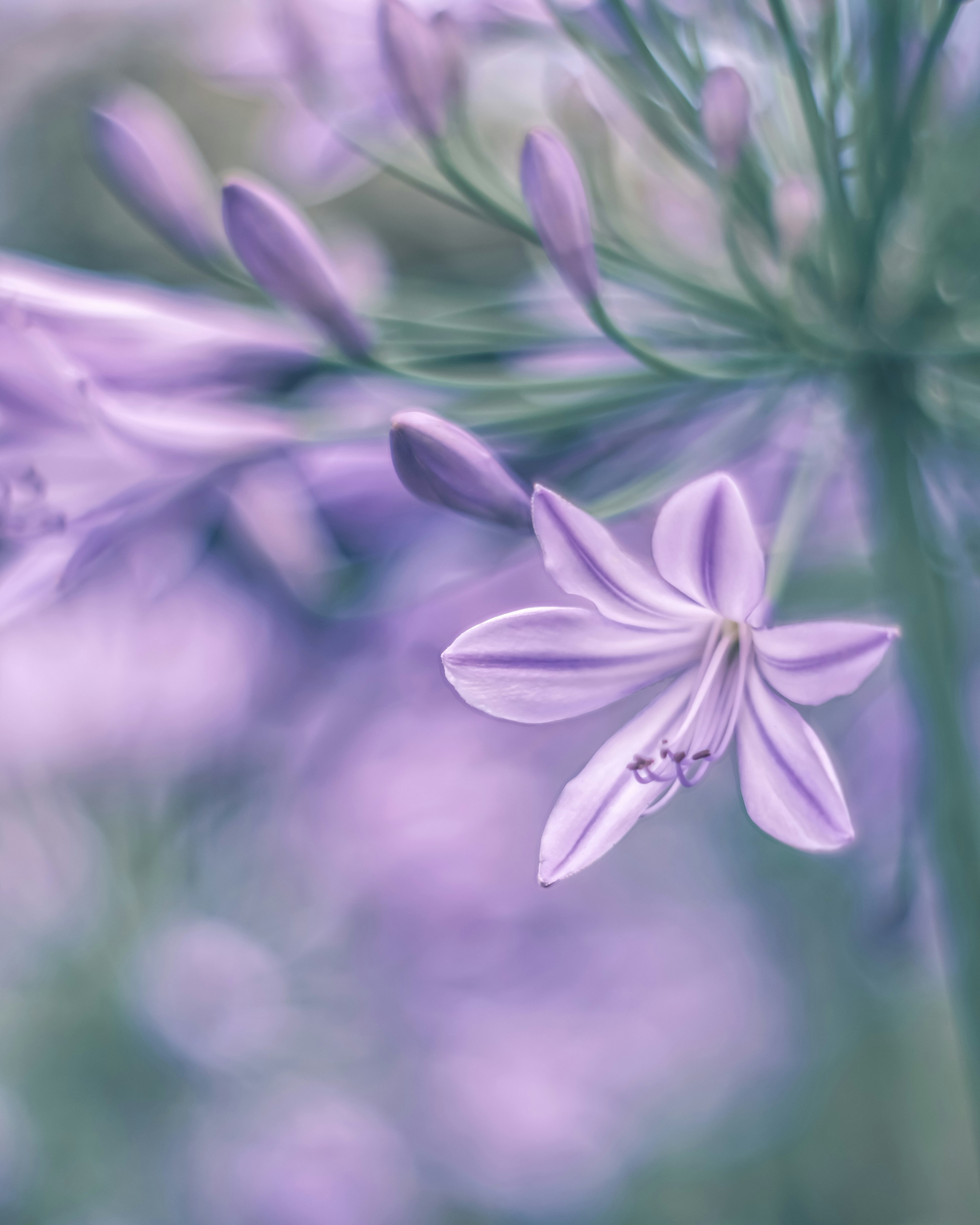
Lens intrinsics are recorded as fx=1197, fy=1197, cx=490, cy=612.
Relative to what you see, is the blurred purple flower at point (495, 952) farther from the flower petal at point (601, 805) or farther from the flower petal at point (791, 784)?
the flower petal at point (791, 784)

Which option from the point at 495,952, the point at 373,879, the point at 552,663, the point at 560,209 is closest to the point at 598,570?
the point at 552,663

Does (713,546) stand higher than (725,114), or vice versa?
(725,114)

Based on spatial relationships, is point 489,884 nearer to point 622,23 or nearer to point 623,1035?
point 623,1035

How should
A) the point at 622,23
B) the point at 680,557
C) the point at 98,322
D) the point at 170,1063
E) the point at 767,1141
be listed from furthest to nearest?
1. the point at 767,1141
2. the point at 170,1063
3. the point at 98,322
4. the point at 622,23
5. the point at 680,557

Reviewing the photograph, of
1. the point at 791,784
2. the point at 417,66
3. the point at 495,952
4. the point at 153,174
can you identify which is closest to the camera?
the point at 791,784

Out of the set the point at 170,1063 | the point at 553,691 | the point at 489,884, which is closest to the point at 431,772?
the point at 489,884

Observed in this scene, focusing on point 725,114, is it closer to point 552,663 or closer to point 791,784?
point 552,663
